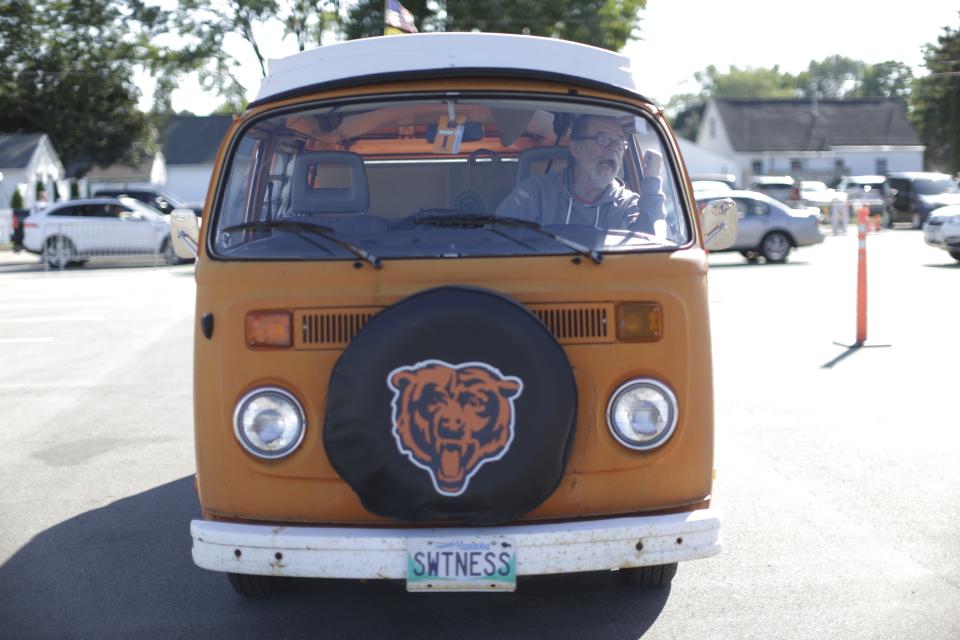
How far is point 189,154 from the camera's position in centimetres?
7756

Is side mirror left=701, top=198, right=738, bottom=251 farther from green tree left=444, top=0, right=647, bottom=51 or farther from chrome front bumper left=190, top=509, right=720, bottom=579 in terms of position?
green tree left=444, top=0, right=647, bottom=51

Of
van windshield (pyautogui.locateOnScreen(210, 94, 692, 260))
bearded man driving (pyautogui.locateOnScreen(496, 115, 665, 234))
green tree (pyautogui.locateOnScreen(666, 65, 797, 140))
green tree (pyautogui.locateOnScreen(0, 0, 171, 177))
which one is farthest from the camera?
green tree (pyautogui.locateOnScreen(666, 65, 797, 140))

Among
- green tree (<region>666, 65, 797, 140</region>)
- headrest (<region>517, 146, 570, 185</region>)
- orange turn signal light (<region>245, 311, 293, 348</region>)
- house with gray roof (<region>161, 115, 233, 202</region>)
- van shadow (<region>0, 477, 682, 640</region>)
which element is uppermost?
green tree (<region>666, 65, 797, 140</region>)

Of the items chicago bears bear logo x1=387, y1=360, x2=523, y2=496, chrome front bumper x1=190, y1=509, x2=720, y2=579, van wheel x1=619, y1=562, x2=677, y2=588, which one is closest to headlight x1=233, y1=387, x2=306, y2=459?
chrome front bumper x1=190, y1=509, x2=720, y2=579

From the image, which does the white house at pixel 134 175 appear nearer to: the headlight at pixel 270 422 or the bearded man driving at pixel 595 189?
the bearded man driving at pixel 595 189

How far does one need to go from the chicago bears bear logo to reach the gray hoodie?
0.97 m

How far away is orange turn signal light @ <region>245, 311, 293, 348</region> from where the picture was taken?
13.6ft

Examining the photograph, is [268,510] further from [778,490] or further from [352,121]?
[778,490]

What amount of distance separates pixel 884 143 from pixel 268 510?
75.2m

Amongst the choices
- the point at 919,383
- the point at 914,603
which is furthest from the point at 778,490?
the point at 919,383

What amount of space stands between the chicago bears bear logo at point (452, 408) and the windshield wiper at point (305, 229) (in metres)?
0.61

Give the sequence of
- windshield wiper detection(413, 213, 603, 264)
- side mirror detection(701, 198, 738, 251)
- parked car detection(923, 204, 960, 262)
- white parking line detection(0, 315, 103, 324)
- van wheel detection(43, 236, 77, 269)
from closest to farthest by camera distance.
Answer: windshield wiper detection(413, 213, 603, 264), side mirror detection(701, 198, 738, 251), white parking line detection(0, 315, 103, 324), parked car detection(923, 204, 960, 262), van wheel detection(43, 236, 77, 269)

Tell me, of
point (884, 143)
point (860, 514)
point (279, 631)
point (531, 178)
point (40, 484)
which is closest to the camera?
point (279, 631)

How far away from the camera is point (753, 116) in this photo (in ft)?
249
